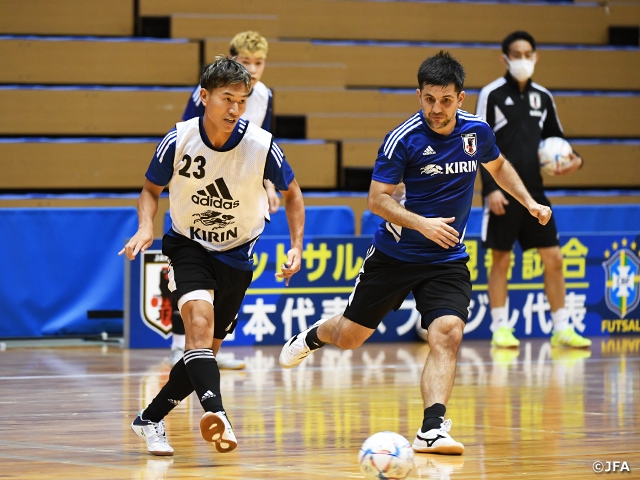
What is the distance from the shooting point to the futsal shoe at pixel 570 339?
9.55 metres

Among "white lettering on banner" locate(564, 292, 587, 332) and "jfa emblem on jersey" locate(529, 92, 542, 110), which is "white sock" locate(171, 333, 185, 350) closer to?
"jfa emblem on jersey" locate(529, 92, 542, 110)

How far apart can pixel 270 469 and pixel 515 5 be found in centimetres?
1035

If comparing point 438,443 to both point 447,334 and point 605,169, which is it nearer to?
point 447,334

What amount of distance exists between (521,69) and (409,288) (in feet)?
14.1

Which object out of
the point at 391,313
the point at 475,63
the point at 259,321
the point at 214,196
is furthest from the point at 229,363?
the point at 475,63

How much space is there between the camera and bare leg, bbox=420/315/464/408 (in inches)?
203

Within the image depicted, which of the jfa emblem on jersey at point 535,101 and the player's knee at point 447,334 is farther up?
the jfa emblem on jersey at point 535,101

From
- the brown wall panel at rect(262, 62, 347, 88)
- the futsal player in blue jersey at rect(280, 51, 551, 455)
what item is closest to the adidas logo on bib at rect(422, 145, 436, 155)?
the futsal player in blue jersey at rect(280, 51, 551, 455)

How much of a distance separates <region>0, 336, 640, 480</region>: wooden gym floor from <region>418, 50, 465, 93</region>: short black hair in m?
1.66

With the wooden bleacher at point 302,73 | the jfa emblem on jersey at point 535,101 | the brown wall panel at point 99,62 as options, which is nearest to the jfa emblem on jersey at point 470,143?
the jfa emblem on jersey at point 535,101

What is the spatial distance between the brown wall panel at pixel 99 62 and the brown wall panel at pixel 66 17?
0.42 metres

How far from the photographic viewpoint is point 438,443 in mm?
4934

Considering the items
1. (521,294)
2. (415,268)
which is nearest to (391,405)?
(415,268)

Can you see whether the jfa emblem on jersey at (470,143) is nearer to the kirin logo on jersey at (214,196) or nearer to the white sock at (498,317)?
the kirin logo on jersey at (214,196)
